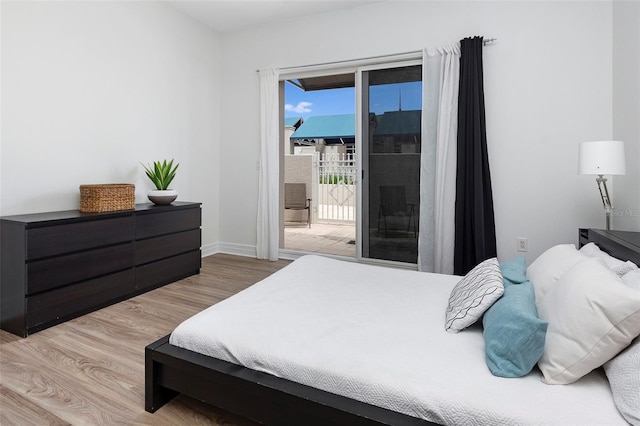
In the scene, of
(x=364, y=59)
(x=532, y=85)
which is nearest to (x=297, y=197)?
(x=364, y=59)

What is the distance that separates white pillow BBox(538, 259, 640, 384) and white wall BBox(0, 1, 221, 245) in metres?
3.48

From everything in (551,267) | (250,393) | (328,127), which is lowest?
(250,393)

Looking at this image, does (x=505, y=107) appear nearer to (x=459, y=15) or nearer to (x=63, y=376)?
(x=459, y=15)

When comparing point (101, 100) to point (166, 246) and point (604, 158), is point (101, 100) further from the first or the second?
point (604, 158)

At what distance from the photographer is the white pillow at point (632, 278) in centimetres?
126

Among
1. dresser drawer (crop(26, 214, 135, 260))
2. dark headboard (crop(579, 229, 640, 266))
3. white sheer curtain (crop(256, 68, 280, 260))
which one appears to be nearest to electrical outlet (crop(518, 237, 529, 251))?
dark headboard (crop(579, 229, 640, 266))

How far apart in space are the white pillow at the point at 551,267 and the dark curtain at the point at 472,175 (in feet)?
5.23

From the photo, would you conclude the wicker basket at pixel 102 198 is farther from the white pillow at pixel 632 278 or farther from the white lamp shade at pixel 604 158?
the white lamp shade at pixel 604 158

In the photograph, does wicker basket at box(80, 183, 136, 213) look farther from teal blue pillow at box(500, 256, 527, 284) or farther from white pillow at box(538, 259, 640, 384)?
white pillow at box(538, 259, 640, 384)

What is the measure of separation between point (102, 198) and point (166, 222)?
0.62 meters

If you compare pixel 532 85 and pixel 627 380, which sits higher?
pixel 532 85

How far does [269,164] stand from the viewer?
14.5 ft

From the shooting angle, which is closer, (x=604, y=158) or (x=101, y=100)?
(x=604, y=158)

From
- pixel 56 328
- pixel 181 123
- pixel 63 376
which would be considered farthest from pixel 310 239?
pixel 63 376
